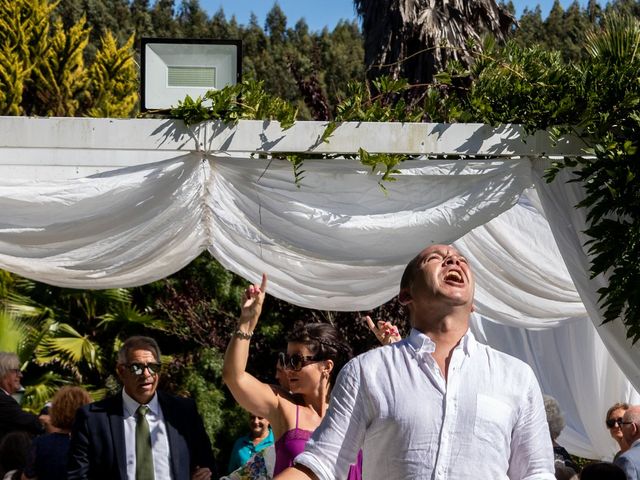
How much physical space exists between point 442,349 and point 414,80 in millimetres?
7994

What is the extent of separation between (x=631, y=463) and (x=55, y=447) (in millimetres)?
2923

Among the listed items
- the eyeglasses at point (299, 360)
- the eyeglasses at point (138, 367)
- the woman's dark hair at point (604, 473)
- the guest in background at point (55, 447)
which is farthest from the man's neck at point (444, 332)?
the guest in background at point (55, 447)

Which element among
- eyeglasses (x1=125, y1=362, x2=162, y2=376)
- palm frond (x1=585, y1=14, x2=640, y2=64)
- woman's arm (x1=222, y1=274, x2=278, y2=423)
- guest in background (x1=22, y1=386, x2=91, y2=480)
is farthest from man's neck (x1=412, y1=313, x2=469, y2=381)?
guest in background (x1=22, y1=386, x2=91, y2=480)

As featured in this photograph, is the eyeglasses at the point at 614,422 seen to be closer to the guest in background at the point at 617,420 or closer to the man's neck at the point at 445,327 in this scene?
the guest in background at the point at 617,420

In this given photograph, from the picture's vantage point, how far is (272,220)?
18.7 ft

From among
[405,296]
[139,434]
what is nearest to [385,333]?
[139,434]

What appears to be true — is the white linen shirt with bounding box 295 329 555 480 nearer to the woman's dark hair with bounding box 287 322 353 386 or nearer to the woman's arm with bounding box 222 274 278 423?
the woman's arm with bounding box 222 274 278 423

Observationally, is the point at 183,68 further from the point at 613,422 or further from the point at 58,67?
the point at 58,67

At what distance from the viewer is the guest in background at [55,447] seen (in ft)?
18.0

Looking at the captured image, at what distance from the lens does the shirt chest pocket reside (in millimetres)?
2898

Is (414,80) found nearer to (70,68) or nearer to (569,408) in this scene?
(569,408)

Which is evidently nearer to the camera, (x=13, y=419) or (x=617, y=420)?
(x=13, y=419)

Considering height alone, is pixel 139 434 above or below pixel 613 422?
above

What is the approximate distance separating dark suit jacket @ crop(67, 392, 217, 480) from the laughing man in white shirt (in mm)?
2148
